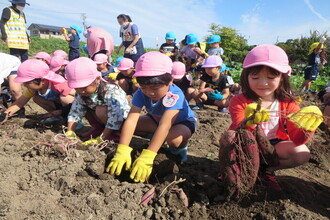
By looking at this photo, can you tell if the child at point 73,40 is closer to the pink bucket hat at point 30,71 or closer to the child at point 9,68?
the child at point 9,68

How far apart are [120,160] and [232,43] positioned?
21.4m

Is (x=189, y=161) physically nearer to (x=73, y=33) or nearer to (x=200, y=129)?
(x=200, y=129)

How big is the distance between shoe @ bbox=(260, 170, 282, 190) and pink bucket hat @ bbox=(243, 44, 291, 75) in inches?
29.6

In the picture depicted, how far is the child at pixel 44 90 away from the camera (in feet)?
8.84

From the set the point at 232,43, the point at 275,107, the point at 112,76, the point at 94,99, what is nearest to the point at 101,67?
the point at 112,76

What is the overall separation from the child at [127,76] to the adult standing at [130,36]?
687mm

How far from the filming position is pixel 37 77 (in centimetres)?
273

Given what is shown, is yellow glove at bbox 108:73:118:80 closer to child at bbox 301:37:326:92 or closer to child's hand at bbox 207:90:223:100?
child's hand at bbox 207:90:223:100

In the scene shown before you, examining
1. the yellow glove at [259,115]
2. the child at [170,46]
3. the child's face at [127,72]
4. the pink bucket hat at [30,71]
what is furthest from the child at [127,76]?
the yellow glove at [259,115]

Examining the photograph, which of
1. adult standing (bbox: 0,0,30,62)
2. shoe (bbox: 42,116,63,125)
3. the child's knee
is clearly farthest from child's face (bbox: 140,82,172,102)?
adult standing (bbox: 0,0,30,62)

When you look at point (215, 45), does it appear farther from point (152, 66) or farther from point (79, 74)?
point (152, 66)

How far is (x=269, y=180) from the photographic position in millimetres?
1733

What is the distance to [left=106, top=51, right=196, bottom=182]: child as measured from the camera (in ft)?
5.81

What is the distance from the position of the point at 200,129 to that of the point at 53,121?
196 cm
